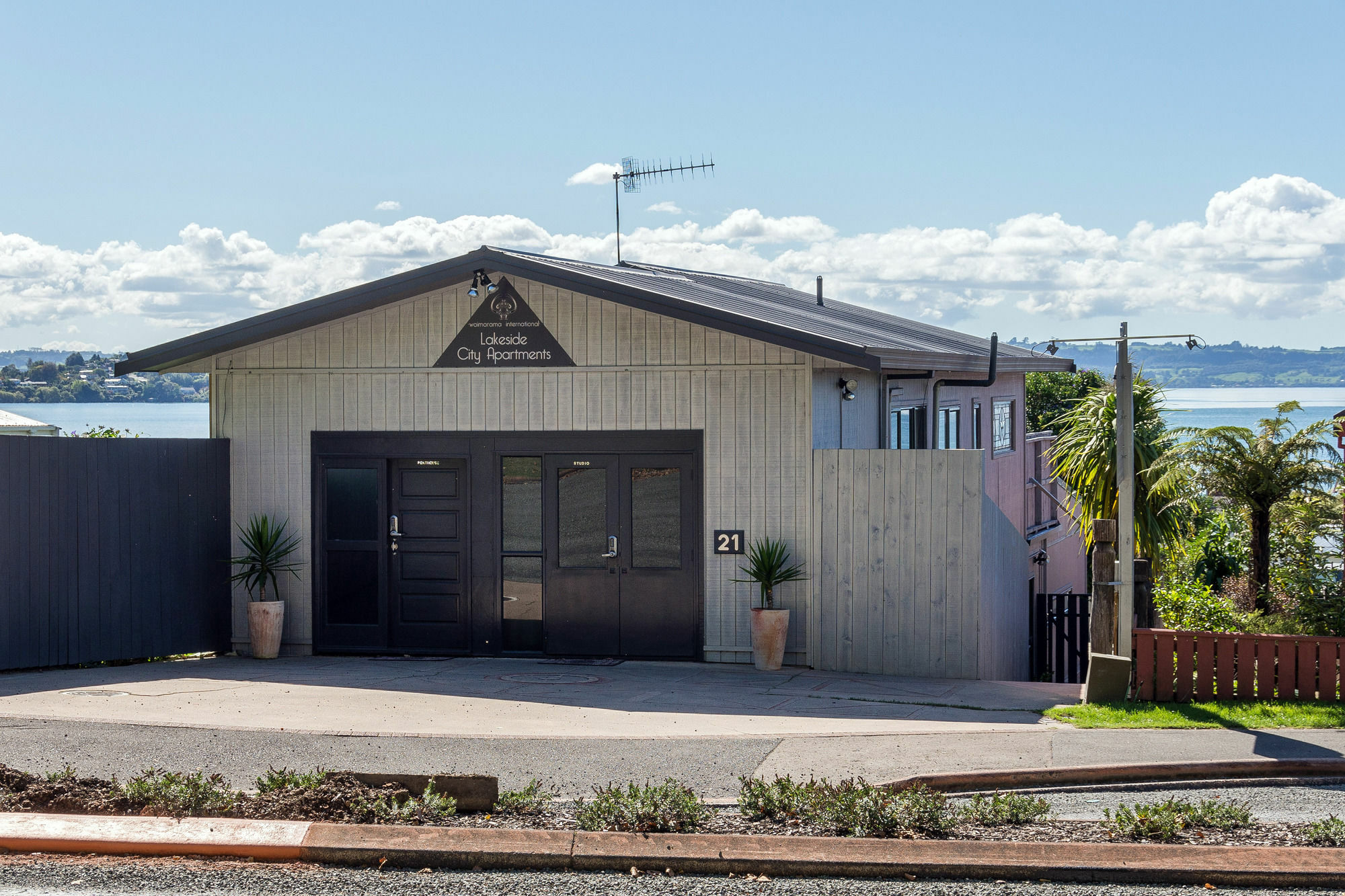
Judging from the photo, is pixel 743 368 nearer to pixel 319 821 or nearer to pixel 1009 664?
pixel 1009 664

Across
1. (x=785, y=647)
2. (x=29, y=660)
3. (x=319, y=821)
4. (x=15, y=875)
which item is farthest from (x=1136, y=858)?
(x=29, y=660)

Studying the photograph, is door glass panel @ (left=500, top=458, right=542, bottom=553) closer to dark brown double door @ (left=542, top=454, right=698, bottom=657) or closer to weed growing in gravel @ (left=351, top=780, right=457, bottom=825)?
dark brown double door @ (left=542, top=454, right=698, bottom=657)

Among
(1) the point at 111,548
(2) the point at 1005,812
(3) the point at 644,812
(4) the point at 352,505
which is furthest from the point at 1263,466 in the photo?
(1) the point at 111,548

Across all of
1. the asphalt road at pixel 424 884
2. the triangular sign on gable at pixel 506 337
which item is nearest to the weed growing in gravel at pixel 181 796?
the asphalt road at pixel 424 884

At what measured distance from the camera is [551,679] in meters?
12.4

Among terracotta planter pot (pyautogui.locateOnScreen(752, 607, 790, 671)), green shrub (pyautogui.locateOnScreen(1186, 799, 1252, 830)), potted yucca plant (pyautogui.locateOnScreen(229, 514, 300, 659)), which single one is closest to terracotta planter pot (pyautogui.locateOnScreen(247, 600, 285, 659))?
potted yucca plant (pyautogui.locateOnScreen(229, 514, 300, 659))

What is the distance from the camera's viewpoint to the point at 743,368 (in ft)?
43.0

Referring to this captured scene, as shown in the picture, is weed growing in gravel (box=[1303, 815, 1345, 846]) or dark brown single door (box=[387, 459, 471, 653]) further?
dark brown single door (box=[387, 459, 471, 653])

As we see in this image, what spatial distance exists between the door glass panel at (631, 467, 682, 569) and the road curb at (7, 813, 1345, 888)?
6976mm

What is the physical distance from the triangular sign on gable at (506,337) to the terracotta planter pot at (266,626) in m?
3.31

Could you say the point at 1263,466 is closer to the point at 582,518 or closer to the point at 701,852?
the point at 582,518

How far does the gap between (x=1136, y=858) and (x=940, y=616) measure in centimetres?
633

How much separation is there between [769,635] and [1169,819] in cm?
639

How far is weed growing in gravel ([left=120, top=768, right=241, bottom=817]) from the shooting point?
688 cm
